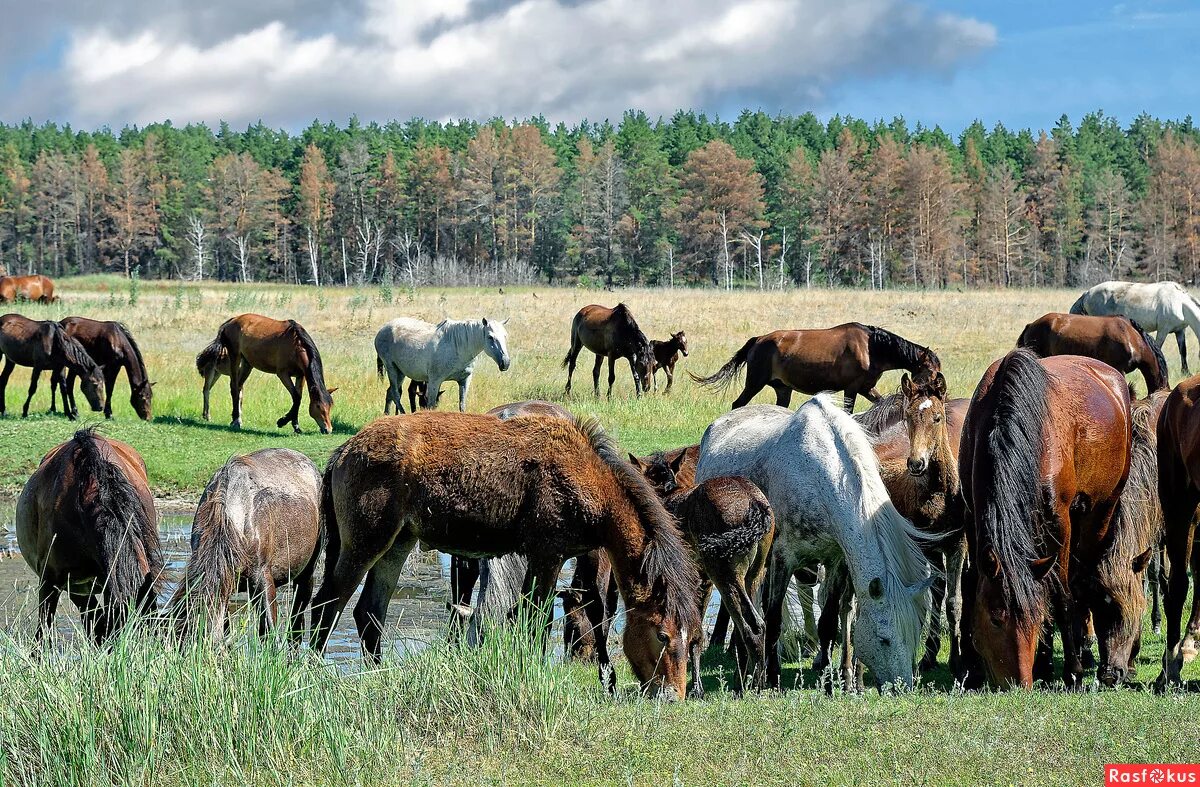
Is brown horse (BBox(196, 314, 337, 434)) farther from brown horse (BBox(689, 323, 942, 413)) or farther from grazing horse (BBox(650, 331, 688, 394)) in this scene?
grazing horse (BBox(650, 331, 688, 394))

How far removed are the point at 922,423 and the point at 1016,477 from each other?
1.09 m

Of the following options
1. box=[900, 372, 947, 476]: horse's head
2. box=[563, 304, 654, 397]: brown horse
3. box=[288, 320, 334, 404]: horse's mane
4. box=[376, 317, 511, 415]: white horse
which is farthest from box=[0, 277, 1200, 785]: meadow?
box=[563, 304, 654, 397]: brown horse

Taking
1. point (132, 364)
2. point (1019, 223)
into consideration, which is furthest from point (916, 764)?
point (1019, 223)

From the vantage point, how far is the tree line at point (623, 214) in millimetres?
84188

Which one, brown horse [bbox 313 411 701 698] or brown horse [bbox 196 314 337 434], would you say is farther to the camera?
brown horse [bbox 196 314 337 434]

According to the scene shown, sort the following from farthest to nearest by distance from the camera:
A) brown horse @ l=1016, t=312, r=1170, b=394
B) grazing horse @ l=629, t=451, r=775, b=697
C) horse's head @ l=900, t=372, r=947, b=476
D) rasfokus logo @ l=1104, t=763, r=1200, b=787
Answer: brown horse @ l=1016, t=312, r=1170, b=394, horse's head @ l=900, t=372, r=947, b=476, grazing horse @ l=629, t=451, r=775, b=697, rasfokus logo @ l=1104, t=763, r=1200, b=787

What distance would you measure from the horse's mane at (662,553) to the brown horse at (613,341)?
1587cm

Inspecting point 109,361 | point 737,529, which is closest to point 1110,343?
point 737,529

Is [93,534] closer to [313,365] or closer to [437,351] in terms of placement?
[313,365]

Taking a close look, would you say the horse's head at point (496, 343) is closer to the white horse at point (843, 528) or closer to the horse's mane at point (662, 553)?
the white horse at point (843, 528)

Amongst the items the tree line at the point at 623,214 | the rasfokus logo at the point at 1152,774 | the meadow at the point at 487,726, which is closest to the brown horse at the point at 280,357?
the meadow at the point at 487,726

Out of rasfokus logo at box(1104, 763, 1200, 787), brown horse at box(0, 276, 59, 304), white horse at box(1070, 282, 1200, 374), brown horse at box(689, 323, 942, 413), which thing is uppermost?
brown horse at box(0, 276, 59, 304)

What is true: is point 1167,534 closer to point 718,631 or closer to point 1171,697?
point 1171,697

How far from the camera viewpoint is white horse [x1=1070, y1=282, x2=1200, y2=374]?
80.3 ft
